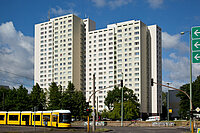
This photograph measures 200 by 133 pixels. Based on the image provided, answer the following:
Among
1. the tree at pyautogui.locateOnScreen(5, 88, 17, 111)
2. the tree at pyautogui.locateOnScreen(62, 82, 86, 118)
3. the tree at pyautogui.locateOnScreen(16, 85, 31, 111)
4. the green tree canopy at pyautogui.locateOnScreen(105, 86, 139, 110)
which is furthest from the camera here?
the green tree canopy at pyautogui.locateOnScreen(105, 86, 139, 110)

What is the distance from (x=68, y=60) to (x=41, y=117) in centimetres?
7572

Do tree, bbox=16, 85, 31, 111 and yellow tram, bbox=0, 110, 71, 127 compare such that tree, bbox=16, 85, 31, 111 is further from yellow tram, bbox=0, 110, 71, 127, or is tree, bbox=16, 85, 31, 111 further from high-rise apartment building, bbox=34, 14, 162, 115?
high-rise apartment building, bbox=34, 14, 162, 115

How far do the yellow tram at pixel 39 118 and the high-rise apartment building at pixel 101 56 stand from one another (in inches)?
2130

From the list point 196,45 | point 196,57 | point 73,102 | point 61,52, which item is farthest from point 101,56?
point 196,57

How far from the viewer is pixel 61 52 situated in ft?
413

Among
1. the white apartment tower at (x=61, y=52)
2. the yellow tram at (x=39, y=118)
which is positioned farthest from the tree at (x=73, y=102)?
the white apartment tower at (x=61, y=52)

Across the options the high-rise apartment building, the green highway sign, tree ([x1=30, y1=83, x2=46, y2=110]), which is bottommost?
tree ([x1=30, y1=83, x2=46, y2=110])

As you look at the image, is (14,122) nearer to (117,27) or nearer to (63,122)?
(63,122)

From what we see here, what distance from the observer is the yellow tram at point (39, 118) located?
45.6 metres

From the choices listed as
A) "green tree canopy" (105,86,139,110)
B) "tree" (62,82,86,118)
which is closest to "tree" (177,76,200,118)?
"green tree canopy" (105,86,139,110)

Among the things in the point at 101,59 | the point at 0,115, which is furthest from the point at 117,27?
the point at 0,115

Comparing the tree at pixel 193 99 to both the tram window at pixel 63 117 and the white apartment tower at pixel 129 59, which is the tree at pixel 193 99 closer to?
the white apartment tower at pixel 129 59

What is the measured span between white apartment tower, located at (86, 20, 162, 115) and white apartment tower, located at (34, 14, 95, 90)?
15.9 feet

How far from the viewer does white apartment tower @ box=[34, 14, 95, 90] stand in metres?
124
